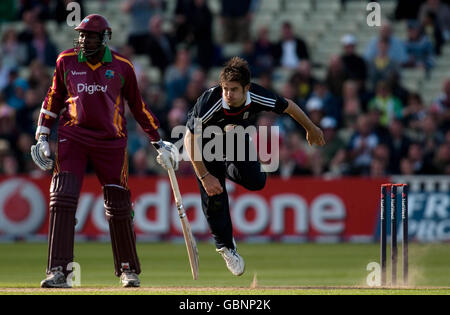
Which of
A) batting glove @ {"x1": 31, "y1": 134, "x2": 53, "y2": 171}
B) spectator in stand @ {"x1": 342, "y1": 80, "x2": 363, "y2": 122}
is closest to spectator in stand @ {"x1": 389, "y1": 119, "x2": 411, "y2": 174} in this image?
spectator in stand @ {"x1": 342, "y1": 80, "x2": 363, "y2": 122}

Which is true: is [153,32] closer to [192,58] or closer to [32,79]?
[192,58]

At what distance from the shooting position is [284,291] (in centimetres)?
998

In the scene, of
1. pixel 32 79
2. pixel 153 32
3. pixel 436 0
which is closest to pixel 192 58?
pixel 153 32

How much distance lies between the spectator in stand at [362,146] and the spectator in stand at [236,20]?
163 inches

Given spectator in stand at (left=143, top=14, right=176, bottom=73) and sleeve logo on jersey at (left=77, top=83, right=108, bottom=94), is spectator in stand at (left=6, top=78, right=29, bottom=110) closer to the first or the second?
spectator in stand at (left=143, top=14, right=176, bottom=73)

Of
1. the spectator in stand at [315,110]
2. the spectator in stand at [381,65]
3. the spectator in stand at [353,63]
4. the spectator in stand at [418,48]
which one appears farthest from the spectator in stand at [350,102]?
the spectator in stand at [418,48]

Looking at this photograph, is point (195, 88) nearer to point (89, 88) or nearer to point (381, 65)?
point (381, 65)

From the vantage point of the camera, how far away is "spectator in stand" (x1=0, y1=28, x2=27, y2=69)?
22.6m

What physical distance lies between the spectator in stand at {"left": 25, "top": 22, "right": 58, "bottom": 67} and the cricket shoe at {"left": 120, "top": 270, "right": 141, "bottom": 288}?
1233 centimetres

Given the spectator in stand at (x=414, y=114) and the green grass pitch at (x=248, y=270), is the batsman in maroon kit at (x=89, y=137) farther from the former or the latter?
the spectator in stand at (x=414, y=114)

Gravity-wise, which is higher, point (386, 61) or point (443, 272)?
point (386, 61)

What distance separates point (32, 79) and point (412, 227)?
26.2ft
